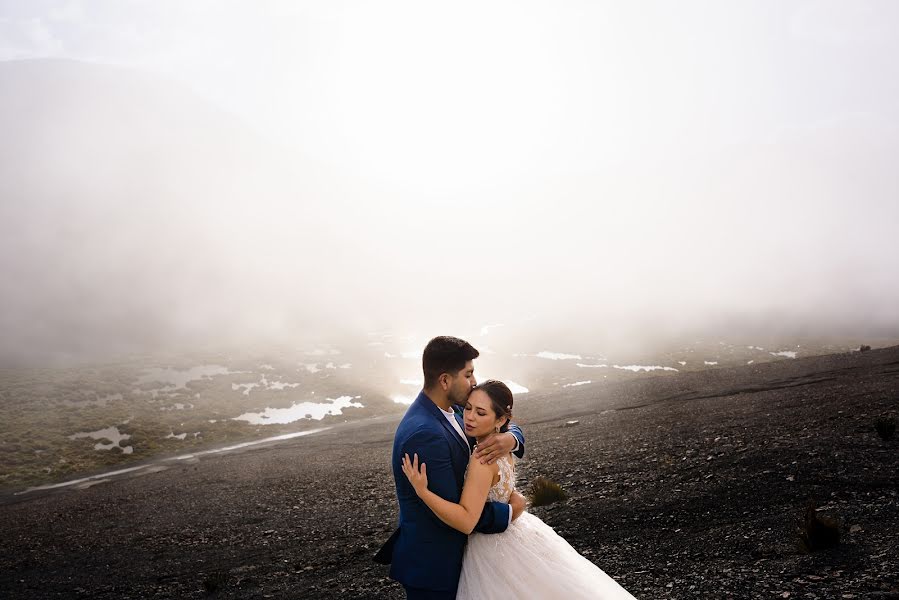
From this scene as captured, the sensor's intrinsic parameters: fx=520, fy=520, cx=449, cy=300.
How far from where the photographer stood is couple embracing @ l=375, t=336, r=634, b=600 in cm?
377

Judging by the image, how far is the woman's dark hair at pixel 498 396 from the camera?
409 centimetres

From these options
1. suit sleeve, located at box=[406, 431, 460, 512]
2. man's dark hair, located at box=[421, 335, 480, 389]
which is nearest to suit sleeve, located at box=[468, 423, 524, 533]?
suit sleeve, located at box=[406, 431, 460, 512]

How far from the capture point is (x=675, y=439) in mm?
23188

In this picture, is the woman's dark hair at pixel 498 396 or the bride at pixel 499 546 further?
the woman's dark hair at pixel 498 396

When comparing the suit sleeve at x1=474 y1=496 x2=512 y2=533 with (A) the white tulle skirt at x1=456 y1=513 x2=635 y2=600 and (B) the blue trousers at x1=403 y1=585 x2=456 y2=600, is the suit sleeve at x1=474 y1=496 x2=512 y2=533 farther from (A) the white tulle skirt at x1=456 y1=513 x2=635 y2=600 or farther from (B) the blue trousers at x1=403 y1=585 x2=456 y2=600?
(B) the blue trousers at x1=403 y1=585 x2=456 y2=600

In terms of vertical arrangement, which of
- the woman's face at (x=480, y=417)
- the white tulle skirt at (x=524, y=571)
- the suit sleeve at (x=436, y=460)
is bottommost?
the white tulle skirt at (x=524, y=571)

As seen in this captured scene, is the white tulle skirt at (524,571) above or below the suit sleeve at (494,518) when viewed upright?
below

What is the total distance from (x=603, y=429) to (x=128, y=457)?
62.3m

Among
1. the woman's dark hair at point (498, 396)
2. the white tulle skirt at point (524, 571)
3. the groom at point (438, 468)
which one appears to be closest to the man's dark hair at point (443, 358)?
the groom at point (438, 468)

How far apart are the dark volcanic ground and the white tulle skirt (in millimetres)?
7027

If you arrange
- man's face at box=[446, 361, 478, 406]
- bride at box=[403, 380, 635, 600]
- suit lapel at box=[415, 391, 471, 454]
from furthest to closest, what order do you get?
man's face at box=[446, 361, 478, 406], suit lapel at box=[415, 391, 471, 454], bride at box=[403, 380, 635, 600]

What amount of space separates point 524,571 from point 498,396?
132cm

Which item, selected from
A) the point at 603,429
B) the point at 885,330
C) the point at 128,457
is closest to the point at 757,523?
the point at 603,429

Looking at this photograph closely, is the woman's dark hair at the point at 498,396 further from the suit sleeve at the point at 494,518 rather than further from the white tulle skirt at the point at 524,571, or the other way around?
the white tulle skirt at the point at 524,571
